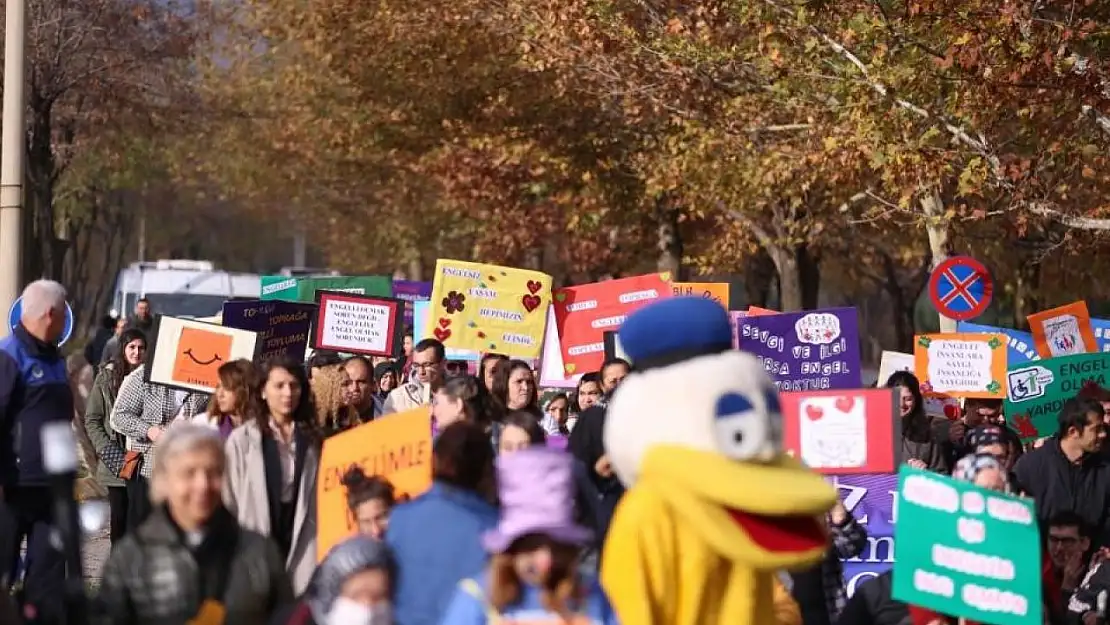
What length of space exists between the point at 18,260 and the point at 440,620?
33.1 ft

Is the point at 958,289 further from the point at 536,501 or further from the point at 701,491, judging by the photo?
the point at 536,501

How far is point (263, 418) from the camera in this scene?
852cm

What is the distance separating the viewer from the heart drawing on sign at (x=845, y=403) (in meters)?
9.33

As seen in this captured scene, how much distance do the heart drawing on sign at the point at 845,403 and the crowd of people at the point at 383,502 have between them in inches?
28.1

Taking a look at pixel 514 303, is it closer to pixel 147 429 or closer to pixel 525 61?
pixel 147 429

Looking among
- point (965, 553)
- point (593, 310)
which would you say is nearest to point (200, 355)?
point (593, 310)

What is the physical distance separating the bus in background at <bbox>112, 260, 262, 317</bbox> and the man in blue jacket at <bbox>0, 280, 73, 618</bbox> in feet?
69.9

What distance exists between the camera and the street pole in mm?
15281

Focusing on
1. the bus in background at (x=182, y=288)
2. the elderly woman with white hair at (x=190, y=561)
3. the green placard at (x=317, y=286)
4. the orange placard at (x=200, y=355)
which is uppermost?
the bus in background at (x=182, y=288)

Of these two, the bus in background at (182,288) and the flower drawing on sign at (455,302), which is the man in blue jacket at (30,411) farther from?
the bus in background at (182,288)

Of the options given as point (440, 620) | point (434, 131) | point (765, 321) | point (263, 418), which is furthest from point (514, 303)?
point (434, 131)

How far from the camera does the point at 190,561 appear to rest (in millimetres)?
6285

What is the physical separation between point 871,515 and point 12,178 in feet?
25.1

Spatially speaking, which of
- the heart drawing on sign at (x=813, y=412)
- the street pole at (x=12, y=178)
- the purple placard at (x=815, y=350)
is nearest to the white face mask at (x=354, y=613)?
the heart drawing on sign at (x=813, y=412)
